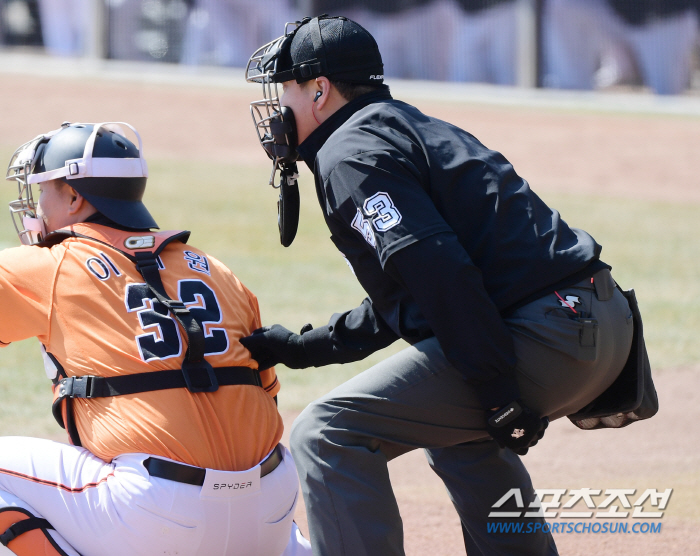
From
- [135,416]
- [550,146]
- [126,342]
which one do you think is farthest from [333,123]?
[550,146]

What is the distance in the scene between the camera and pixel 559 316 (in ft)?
8.43

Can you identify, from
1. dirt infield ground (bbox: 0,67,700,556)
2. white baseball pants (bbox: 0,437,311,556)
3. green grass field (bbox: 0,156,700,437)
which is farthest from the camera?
green grass field (bbox: 0,156,700,437)

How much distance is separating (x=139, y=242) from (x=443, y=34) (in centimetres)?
2403

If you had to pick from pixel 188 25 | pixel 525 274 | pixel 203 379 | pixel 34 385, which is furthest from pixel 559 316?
pixel 188 25

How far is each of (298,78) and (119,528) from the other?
4.88ft

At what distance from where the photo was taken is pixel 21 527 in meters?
2.73

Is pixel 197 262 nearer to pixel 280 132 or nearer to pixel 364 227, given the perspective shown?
pixel 280 132

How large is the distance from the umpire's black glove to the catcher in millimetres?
767

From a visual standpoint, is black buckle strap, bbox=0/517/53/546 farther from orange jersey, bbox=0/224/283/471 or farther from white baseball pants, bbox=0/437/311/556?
orange jersey, bbox=0/224/283/471

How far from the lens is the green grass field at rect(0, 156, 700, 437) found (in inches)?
275

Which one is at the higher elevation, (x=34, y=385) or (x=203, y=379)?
(x=203, y=379)

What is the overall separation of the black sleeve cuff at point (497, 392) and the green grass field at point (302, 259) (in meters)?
4.01

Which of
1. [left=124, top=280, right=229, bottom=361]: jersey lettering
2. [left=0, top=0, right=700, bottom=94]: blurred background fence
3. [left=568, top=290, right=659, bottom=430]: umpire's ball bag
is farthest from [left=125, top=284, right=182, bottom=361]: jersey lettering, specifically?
[left=0, top=0, right=700, bottom=94]: blurred background fence

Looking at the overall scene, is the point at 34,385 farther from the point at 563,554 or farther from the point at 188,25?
the point at 188,25
